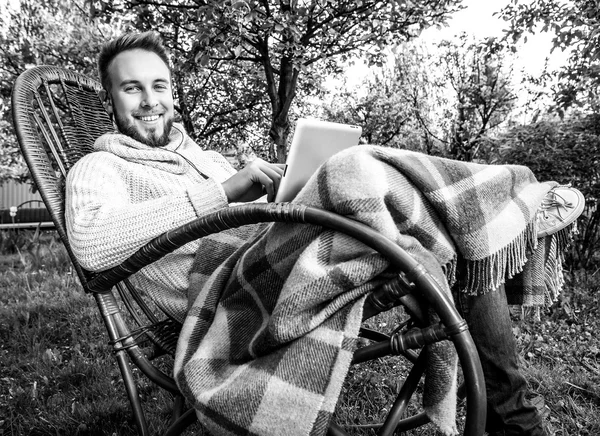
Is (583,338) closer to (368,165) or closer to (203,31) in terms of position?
(368,165)

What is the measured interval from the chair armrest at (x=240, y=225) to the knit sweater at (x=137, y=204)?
39 millimetres

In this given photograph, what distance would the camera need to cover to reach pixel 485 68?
21.0 ft

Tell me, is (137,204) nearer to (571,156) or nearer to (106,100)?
(106,100)

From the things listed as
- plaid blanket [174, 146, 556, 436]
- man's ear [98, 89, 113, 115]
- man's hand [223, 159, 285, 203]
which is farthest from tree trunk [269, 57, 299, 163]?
plaid blanket [174, 146, 556, 436]

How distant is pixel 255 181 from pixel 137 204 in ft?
0.99

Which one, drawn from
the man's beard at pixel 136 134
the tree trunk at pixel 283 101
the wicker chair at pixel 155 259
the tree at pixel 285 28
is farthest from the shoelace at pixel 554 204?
the tree trunk at pixel 283 101

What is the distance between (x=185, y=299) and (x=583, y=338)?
7.21 ft

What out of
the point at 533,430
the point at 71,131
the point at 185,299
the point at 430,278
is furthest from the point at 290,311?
the point at 71,131

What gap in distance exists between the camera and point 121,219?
3.99 ft

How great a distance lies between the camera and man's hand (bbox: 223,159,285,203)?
1.21 metres

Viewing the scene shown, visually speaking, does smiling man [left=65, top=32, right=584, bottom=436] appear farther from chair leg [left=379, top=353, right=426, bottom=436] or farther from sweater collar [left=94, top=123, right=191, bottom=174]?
chair leg [left=379, top=353, right=426, bottom=436]

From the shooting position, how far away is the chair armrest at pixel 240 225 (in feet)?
2.76

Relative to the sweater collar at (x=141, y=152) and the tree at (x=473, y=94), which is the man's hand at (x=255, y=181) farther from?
the tree at (x=473, y=94)

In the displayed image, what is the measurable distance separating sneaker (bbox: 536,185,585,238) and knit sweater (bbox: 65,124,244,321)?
80 cm
